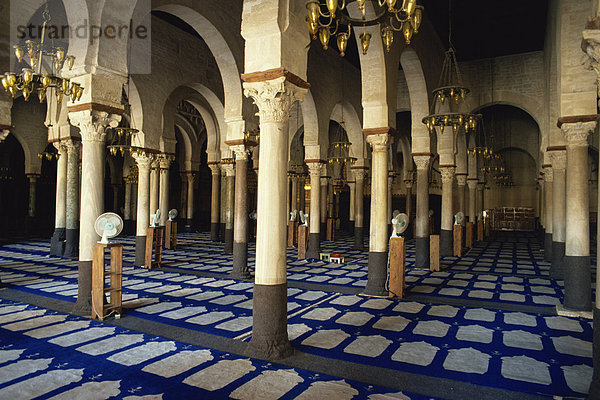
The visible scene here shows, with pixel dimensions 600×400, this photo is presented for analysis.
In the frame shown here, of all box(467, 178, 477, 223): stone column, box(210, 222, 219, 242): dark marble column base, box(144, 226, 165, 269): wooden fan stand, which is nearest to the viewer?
box(144, 226, 165, 269): wooden fan stand

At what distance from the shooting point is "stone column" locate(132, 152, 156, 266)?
10094 millimetres

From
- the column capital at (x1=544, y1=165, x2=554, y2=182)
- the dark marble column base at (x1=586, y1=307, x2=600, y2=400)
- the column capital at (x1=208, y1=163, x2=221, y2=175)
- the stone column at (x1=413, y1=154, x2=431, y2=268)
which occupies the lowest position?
the dark marble column base at (x1=586, y1=307, x2=600, y2=400)

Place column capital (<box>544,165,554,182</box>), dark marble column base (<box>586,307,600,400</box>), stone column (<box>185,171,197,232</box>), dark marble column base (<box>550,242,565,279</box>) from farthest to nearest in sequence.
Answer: stone column (<box>185,171,197,232</box>) < column capital (<box>544,165,554,182</box>) < dark marble column base (<box>550,242,565,279</box>) < dark marble column base (<box>586,307,600,400</box>)

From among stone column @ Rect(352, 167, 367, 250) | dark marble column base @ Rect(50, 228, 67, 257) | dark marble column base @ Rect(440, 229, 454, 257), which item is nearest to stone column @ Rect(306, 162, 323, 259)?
stone column @ Rect(352, 167, 367, 250)

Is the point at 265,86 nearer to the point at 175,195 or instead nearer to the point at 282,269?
the point at 282,269

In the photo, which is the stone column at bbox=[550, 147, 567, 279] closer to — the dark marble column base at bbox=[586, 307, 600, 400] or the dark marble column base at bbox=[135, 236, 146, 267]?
the dark marble column base at bbox=[586, 307, 600, 400]

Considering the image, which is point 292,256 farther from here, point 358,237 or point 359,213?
point 359,213

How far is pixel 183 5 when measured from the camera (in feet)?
25.8

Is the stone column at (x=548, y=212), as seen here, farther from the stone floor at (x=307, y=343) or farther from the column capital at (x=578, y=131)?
the column capital at (x=578, y=131)

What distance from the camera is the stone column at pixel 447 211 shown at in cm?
1230

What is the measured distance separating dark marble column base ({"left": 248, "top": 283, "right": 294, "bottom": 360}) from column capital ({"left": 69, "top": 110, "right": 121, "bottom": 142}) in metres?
3.51

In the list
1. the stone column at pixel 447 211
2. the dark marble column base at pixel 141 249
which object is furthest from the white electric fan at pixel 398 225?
the dark marble column base at pixel 141 249

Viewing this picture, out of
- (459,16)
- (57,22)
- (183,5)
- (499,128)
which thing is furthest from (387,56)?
(499,128)

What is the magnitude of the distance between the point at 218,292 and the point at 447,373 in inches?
175
